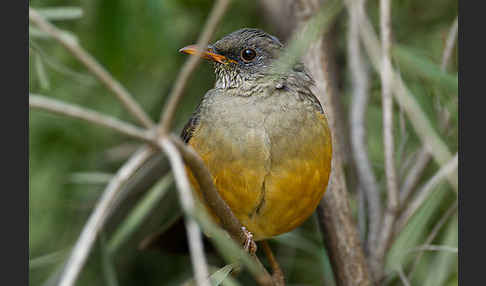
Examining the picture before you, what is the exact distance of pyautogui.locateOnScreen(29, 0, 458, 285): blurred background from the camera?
323 centimetres

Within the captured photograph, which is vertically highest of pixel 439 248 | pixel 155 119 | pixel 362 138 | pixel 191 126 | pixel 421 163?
pixel 155 119

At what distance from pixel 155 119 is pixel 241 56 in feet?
4.38

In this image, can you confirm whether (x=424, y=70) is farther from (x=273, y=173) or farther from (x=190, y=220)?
(x=190, y=220)

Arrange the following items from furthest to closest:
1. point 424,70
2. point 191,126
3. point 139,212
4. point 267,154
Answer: point 139,212, point 191,126, point 267,154, point 424,70

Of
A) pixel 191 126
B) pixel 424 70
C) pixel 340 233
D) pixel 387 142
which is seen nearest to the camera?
pixel 424 70

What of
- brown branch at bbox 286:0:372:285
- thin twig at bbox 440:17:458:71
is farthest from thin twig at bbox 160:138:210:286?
thin twig at bbox 440:17:458:71

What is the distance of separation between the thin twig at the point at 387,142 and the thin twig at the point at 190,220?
2.91 ft

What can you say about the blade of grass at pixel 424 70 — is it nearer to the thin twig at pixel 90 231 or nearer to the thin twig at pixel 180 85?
the thin twig at pixel 180 85

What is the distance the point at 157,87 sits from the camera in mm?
4387

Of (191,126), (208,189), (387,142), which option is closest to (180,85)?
(208,189)

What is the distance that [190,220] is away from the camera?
144cm

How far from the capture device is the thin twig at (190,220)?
1376 millimetres

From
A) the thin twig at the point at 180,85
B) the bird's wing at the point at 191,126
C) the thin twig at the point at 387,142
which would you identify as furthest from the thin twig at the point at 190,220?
the bird's wing at the point at 191,126

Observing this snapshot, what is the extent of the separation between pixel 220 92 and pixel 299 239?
3.93 ft
